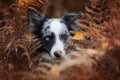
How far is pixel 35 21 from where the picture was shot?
4.68m

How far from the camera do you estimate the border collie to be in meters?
4.55

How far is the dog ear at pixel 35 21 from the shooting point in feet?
15.0

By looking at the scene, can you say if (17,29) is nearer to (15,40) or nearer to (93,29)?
(15,40)

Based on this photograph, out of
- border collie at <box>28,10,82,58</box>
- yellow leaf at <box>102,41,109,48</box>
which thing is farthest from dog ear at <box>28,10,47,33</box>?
yellow leaf at <box>102,41,109,48</box>

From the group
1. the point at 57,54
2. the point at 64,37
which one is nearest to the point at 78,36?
the point at 57,54

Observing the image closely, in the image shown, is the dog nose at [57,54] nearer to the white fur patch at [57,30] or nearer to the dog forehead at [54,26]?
the white fur patch at [57,30]

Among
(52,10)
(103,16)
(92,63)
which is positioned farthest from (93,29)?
(52,10)

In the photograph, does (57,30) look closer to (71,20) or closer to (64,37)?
(64,37)

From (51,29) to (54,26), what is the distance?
2.9 inches

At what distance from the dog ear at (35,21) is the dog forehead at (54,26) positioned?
71 millimetres

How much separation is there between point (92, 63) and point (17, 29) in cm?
107

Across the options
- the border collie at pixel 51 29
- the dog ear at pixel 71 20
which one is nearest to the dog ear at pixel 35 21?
the border collie at pixel 51 29

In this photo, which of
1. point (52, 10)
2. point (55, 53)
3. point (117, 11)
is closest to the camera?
point (117, 11)

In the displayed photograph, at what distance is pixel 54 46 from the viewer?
4457 millimetres
